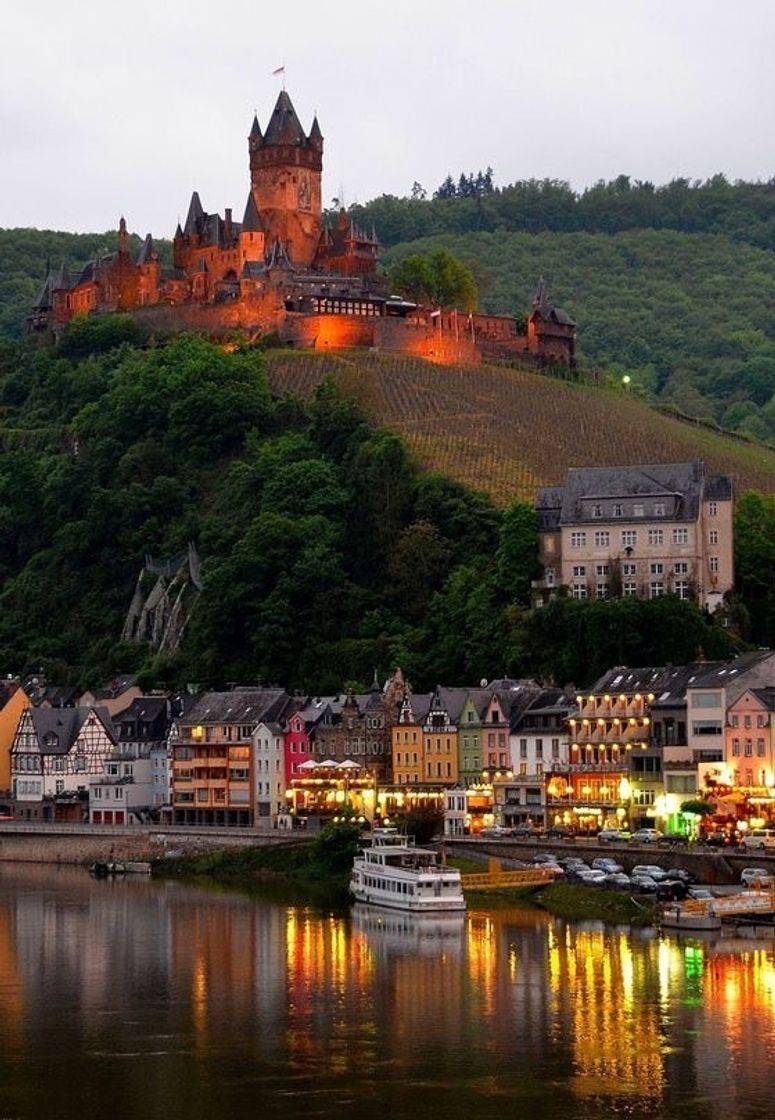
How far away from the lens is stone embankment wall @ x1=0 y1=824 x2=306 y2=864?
105 meters

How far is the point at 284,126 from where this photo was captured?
6722 inches

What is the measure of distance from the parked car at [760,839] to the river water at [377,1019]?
364 inches

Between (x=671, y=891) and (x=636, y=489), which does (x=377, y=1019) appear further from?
(x=636, y=489)

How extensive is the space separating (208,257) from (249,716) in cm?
6114

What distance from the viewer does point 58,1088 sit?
192 feet

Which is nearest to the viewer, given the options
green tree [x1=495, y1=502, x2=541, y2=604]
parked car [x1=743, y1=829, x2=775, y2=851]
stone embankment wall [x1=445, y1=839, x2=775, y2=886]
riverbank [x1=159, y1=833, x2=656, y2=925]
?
riverbank [x1=159, y1=833, x2=656, y2=925]

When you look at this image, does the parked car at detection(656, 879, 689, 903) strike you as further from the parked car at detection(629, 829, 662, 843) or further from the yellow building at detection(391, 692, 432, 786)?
the yellow building at detection(391, 692, 432, 786)

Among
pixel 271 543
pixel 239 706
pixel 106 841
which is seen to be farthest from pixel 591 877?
pixel 271 543

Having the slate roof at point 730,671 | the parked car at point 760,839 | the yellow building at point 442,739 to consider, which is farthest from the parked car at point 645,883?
the yellow building at point 442,739

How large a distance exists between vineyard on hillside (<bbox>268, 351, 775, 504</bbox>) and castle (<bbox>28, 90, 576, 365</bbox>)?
10.4ft

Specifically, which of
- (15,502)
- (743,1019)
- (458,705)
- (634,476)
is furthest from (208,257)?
(743,1019)

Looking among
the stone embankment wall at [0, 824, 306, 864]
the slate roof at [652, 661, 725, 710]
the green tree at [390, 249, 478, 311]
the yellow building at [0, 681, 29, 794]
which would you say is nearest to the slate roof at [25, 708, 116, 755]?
the yellow building at [0, 681, 29, 794]

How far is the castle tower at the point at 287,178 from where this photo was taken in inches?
6708

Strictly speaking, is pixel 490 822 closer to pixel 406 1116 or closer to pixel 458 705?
pixel 458 705
